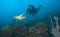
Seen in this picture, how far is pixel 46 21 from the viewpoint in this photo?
1.90 metres

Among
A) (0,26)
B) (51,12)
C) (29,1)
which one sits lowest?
(0,26)

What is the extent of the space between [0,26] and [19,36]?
0.27 metres

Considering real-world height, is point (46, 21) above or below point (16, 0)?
below

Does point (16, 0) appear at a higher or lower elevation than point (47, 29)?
higher

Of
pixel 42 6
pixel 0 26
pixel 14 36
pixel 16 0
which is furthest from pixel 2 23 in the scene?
pixel 42 6

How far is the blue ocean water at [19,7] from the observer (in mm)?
1904

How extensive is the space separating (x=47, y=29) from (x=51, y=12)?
0.23m

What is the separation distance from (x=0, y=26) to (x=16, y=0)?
1.31 ft

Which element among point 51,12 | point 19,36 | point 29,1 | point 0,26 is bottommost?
point 19,36

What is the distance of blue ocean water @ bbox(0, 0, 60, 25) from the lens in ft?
6.25

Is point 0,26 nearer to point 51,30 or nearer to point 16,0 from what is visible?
point 16,0

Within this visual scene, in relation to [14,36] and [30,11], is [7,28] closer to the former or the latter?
[14,36]

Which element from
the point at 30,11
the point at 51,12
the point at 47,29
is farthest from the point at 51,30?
the point at 30,11

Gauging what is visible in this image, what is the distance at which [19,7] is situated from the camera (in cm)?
193
